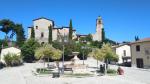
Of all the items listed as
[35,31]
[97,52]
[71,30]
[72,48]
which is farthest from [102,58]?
[35,31]

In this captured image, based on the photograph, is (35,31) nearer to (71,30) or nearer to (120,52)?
(71,30)

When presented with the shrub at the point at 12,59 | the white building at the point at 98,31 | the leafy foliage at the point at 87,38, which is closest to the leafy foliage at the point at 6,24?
the leafy foliage at the point at 87,38

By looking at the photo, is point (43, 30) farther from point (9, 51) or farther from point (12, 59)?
point (12, 59)

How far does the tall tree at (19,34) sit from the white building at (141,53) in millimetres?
34605

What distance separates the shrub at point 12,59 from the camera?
55.0 metres

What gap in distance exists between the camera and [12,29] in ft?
285

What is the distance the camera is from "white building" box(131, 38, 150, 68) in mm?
50156

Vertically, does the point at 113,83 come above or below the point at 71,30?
below

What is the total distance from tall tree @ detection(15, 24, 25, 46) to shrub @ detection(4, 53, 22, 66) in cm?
1855

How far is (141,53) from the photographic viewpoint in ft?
A: 170

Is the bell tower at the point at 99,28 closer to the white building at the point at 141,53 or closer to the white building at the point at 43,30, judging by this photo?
the white building at the point at 43,30

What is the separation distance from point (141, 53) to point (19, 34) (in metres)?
40.7

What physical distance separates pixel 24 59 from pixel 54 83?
39.1m

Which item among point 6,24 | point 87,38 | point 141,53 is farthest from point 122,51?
point 6,24
